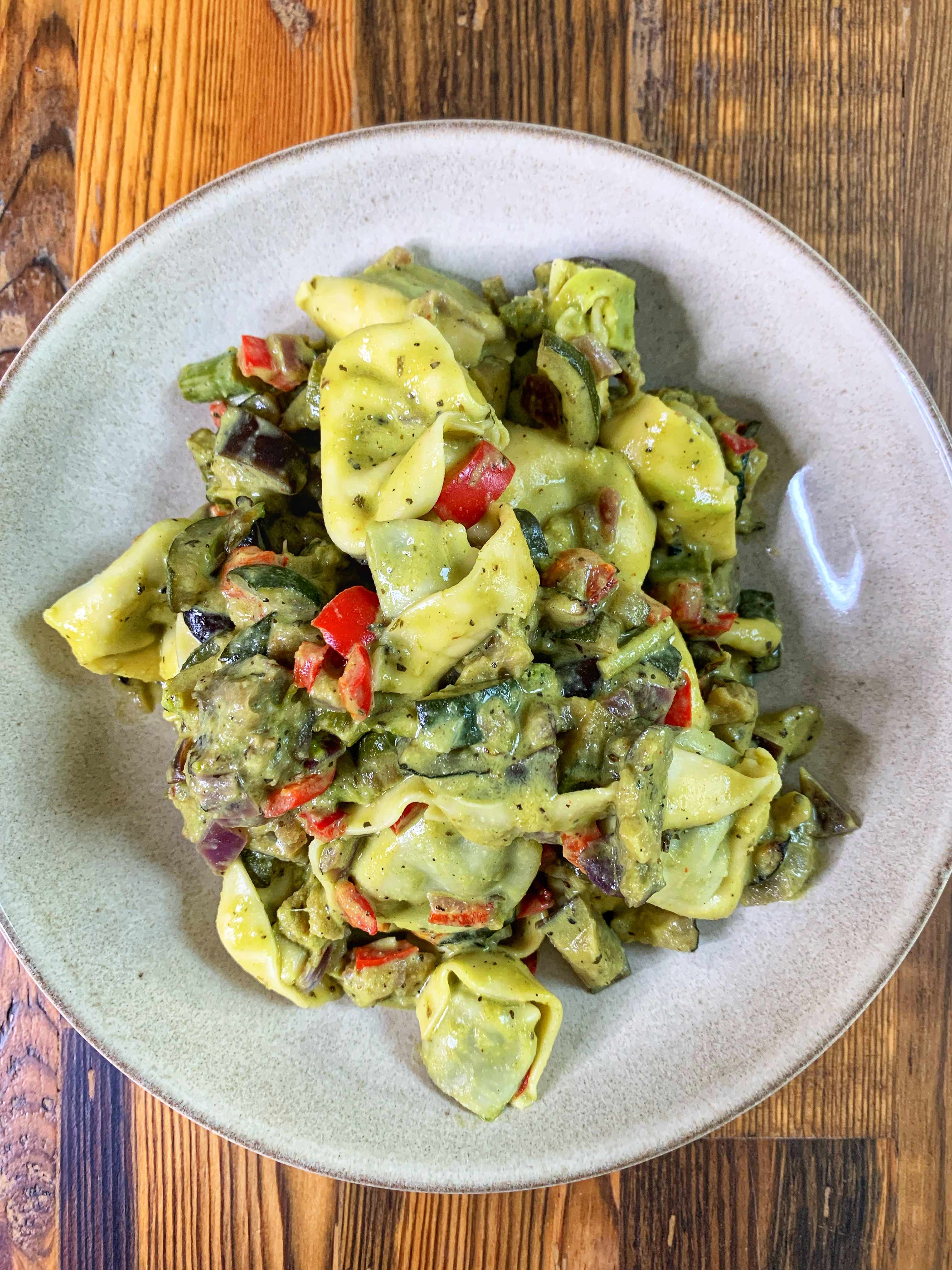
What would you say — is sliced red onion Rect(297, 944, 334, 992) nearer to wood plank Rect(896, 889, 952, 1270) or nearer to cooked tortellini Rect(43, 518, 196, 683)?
cooked tortellini Rect(43, 518, 196, 683)

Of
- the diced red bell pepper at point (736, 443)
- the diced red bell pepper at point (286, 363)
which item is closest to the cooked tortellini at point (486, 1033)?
the diced red bell pepper at point (736, 443)

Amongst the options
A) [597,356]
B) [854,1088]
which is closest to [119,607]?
[597,356]

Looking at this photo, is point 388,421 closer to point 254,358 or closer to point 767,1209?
point 254,358

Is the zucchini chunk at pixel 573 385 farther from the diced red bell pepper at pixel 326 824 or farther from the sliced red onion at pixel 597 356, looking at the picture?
the diced red bell pepper at pixel 326 824

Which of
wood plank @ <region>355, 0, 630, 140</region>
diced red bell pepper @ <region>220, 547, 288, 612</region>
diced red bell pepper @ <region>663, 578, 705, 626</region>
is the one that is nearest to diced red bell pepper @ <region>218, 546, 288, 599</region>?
diced red bell pepper @ <region>220, 547, 288, 612</region>

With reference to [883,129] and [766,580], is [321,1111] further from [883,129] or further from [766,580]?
[883,129]
